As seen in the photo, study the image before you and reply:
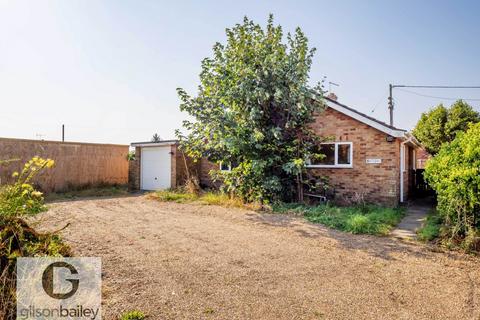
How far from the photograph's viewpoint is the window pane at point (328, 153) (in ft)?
37.0

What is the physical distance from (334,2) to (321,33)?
4.12 feet

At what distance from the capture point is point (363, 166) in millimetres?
10602

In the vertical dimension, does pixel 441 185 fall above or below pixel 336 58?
below

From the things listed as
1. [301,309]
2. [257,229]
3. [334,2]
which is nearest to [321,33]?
[334,2]

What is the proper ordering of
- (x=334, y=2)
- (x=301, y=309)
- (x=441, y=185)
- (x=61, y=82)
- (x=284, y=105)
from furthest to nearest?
(x=61, y=82)
(x=284, y=105)
(x=334, y=2)
(x=441, y=185)
(x=301, y=309)

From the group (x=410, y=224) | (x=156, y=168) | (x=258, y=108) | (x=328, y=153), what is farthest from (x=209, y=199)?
(x=410, y=224)

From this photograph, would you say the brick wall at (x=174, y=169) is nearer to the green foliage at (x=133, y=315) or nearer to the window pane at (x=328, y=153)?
the window pane at (x=328, y=153)

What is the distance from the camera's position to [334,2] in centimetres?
894

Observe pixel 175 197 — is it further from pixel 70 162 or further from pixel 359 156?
pixel 359 156

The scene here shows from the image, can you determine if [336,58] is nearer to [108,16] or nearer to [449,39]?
[449,39]

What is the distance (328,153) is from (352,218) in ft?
15.1

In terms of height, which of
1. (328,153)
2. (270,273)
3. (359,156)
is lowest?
(270,273)

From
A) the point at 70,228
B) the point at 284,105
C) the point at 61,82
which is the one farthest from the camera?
the point at 61,82

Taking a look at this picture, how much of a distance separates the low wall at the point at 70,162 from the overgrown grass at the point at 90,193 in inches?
18.0
